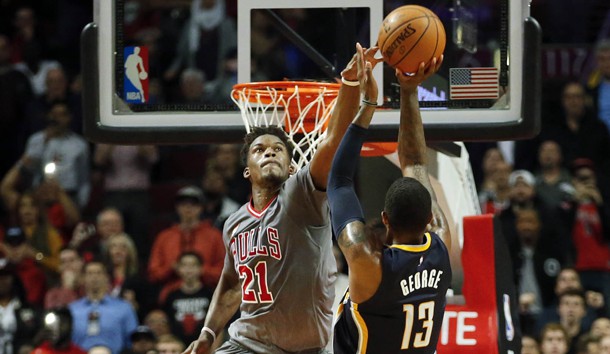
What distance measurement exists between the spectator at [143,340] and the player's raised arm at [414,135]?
4723 millimetres

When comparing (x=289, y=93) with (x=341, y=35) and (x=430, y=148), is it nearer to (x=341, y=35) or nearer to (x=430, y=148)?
(x=341, y=35)

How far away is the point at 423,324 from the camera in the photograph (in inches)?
208

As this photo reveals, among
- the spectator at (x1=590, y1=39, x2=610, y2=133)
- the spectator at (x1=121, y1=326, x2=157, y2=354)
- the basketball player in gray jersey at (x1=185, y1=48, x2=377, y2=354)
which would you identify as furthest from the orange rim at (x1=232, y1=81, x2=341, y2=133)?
the spectator at (x1=590, y1=39, x2=610, y2=133)

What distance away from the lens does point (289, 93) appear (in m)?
6.70

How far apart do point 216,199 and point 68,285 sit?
5.17 ft

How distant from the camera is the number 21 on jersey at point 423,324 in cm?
523

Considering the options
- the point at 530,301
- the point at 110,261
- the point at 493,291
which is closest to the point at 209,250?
the point at 110,261

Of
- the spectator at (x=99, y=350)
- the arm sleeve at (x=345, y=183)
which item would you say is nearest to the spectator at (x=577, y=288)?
the spectator at (x=99, y=350)

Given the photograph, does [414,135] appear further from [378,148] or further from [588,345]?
[588,345]

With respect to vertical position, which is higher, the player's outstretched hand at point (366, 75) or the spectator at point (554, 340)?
the player's outstretched hand at point (366, 75)

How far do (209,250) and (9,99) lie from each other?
11.1ft

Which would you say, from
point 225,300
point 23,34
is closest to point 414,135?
point 225,300

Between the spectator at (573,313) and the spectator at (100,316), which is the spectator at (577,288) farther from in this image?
the spectator at (100,316)

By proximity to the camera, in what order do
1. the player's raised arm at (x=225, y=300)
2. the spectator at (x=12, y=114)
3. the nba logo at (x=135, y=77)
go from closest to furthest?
1. the player's raised arm at (x=225, y=300)
2. the nba logo at (x=135, y=77)
3. the spectator at (x=12, y=114)
